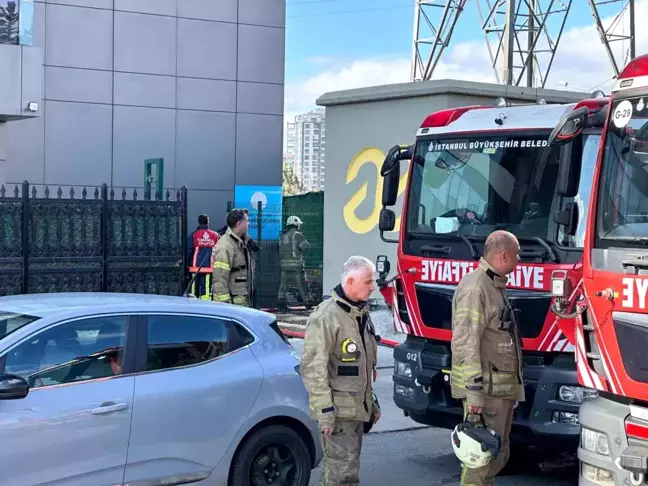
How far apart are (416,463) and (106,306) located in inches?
138

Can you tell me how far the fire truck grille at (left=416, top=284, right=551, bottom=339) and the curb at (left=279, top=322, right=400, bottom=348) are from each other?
5.80 m

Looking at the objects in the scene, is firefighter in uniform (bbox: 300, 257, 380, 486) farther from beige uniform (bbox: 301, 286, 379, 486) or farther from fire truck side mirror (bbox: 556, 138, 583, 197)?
fire truck side mirror (bbox: 556, 138, 583, 197)

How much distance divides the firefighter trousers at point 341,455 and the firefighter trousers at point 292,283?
12.8 m

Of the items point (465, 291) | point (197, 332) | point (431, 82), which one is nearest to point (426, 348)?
point (465, 291)

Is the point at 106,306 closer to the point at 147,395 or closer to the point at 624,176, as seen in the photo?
the point at 147,395

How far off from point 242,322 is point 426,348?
1927 mm

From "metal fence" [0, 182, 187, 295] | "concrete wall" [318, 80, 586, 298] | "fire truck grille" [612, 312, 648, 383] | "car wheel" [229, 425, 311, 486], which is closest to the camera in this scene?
"fire truck grille" [612, 312, 648, 383]

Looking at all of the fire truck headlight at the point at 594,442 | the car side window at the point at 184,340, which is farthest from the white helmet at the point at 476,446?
the car side window at the point at 184,340

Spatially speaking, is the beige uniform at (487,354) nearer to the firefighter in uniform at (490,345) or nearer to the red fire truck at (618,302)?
the firefighter in uniform at (490,345)

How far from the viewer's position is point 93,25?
2050 centimetres

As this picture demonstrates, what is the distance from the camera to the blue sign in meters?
19.3

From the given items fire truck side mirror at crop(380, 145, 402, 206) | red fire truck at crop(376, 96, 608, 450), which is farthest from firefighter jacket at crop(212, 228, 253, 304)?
fire truck side mirror at crop(380, 145, 402, 206)

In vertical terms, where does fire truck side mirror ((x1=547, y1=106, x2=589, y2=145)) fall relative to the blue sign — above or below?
above

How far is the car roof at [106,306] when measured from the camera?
5.92 meters
